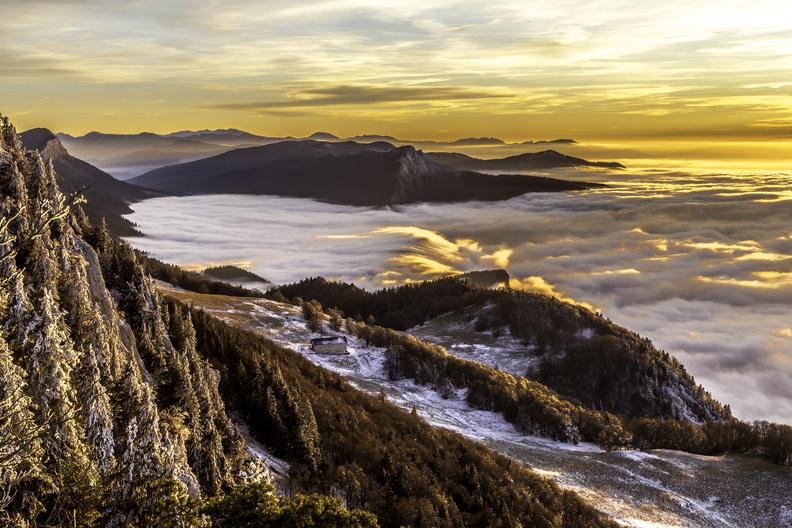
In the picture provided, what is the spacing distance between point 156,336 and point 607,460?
95002mm

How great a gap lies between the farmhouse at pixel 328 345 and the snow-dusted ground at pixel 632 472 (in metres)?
2.11

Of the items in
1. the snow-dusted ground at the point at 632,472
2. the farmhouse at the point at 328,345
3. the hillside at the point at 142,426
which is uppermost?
the hillside at the point at 142,426

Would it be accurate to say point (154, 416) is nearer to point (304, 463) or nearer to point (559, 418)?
point (304, 463)

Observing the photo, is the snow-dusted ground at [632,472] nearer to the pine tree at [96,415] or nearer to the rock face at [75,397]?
the rock face at [75,397]

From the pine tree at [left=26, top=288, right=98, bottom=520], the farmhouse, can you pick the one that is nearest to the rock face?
the pine tree at [left=26, top=288, right=98, bottom=520]

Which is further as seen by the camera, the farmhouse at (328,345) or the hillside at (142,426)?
the farmhouse at (328,345)

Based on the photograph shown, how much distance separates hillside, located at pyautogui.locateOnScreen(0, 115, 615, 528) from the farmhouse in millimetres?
74747

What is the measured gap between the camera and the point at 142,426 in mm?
29562

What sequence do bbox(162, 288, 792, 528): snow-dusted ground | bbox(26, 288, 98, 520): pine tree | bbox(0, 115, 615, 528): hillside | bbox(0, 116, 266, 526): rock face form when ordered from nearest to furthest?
bbox(0, 116, 266, 526): rock face < bbox(0, 115, 615, 528): hillside < bbox(26, 288, 98, 520): pine tree < bbox(162, 288, 792, 528): snow-dusted ground

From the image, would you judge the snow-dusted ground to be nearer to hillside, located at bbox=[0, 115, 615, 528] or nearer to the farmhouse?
the farmhouse

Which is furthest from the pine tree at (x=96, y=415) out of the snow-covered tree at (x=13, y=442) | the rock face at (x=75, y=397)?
the snow-covered tree at (x=13, y=442)

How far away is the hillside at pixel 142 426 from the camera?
934 inches

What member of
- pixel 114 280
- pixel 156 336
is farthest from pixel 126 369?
pixel 114 280

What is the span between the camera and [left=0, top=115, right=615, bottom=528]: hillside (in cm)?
2372
